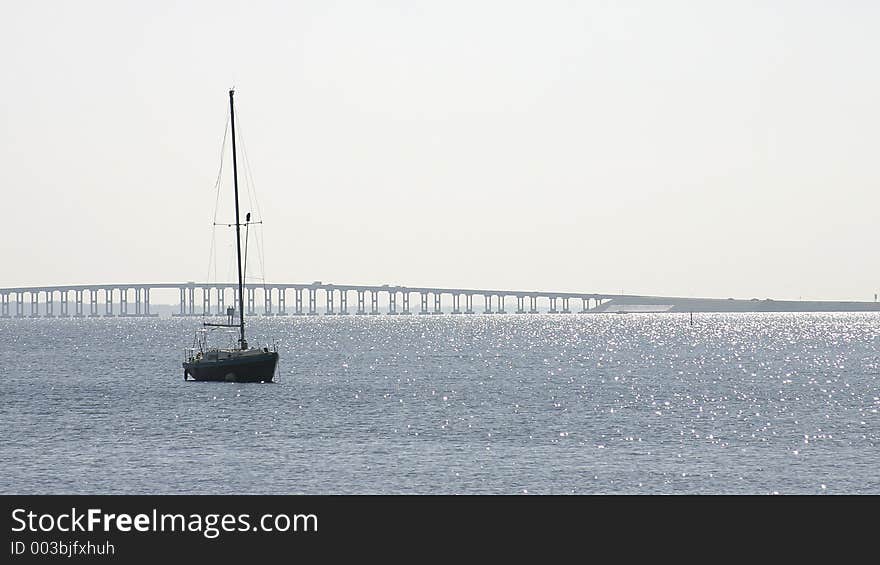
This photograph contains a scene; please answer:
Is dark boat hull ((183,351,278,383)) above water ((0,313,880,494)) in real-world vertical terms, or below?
above

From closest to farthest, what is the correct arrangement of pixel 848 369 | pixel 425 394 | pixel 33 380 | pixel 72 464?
pixel 72 464 → pixel 425 394 → pixel 33 380 → pixel 848 369

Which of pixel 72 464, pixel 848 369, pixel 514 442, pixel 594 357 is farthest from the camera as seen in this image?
pixel 594 357

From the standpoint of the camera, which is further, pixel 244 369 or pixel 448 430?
pixel 244 369

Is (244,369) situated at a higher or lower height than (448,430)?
higher

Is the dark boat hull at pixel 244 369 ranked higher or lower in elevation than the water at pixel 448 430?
higher

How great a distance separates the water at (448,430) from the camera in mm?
44250

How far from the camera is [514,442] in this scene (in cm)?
5569

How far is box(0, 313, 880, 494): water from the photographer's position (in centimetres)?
4425

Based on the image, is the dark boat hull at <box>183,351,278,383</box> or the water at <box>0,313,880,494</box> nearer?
the water at <box>0,313,880,494</box>

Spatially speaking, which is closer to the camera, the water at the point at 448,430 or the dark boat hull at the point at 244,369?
the water at the point at 448,430

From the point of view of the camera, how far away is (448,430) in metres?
60.3
